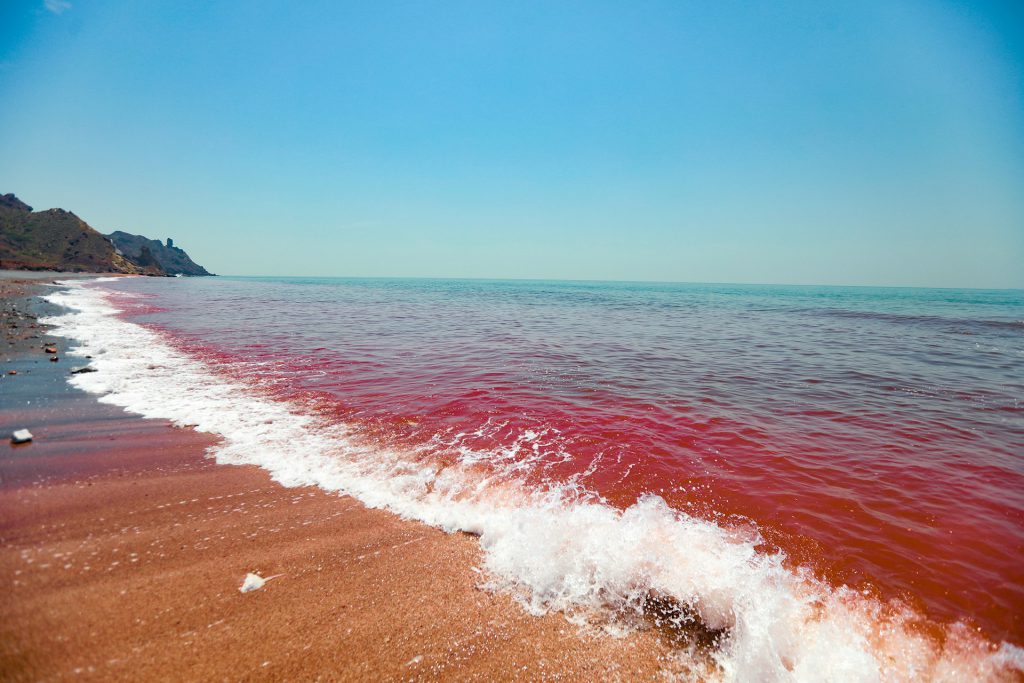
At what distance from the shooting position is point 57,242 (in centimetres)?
9519

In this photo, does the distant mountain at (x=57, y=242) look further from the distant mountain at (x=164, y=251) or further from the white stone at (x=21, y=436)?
the white stone at (x=21, y=436)

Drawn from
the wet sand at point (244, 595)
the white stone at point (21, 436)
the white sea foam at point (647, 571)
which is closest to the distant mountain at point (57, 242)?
the white stone at point (21, 436)

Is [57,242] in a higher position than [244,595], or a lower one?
higher

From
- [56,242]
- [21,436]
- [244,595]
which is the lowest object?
[244,595]

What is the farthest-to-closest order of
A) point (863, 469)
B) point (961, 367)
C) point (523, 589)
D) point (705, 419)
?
point (961, 367), point (705, 419), point (863, 469), point (523, 589)

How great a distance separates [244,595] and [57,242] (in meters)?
144

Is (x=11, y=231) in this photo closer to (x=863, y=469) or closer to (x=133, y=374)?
(x=133, y=374)

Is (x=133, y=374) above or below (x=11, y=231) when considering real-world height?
below

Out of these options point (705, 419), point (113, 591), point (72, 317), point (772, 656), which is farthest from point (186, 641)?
point (72, 317)

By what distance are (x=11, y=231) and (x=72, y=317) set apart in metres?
129

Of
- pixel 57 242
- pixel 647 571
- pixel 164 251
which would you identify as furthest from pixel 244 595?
pixel 164 251

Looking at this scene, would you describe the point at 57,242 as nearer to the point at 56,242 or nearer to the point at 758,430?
the point at 56,242

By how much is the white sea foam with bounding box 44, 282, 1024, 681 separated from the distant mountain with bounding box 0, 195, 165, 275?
408 ft

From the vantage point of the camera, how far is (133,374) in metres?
9.63
